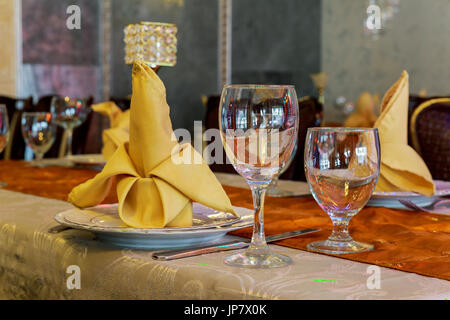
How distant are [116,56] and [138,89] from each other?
3957 mm

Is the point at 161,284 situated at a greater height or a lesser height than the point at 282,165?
lesser

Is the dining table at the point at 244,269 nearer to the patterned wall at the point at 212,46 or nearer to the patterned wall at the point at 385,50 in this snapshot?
the patterned wall at the point at 212,46

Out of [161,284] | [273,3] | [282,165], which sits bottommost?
[161,284]

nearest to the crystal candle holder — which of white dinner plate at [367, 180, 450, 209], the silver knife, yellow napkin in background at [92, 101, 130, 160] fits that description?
yellow napkin in background at [92, 101, 130, 160]

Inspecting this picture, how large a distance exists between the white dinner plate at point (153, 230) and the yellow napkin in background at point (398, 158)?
1.14 ft

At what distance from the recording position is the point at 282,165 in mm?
711

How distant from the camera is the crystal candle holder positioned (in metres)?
1.65

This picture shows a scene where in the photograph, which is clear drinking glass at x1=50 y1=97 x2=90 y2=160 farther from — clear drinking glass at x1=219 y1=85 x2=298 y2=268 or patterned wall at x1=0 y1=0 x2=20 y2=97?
patterned wall at x1=0 y1=0 x2=20 y2=97

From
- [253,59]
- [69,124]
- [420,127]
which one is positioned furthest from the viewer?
[253,59]

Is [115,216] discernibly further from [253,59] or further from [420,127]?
[253,59]

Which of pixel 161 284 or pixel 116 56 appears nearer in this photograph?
pixel 161 284

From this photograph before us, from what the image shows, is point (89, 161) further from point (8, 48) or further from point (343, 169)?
point (8, 48)

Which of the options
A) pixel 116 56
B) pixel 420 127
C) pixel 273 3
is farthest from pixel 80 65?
pixel 420 127
